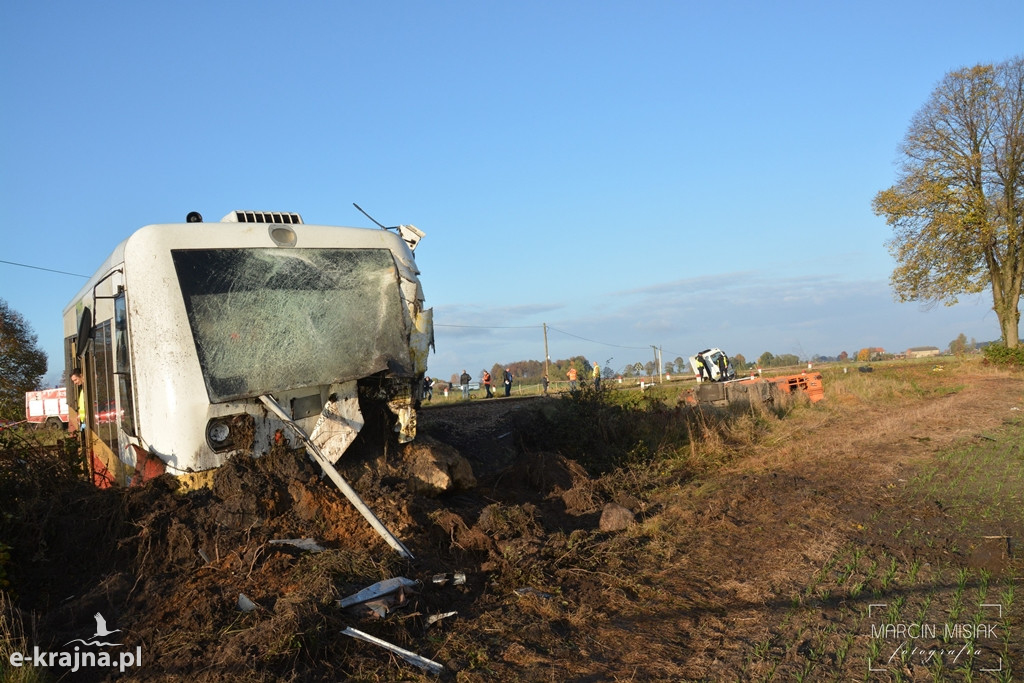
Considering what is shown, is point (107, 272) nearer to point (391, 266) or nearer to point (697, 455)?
point (391, 266)

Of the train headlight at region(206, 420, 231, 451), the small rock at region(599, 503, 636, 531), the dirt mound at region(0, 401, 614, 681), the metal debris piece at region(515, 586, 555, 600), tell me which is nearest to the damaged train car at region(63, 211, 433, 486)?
the train headlight at region(206, 420, 231, 451)

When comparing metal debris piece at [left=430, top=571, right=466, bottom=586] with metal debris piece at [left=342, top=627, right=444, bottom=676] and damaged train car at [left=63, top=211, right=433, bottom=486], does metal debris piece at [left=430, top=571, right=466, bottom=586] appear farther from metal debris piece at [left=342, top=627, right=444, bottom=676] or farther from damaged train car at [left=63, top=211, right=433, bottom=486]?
damaged train car at [left=63, top=211, right=433, bottom=486]

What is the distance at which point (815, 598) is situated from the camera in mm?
5691

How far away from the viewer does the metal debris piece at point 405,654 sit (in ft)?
14.3

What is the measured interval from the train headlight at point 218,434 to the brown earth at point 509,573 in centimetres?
23

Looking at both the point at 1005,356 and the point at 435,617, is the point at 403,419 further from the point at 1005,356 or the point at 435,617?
the point at 1005,356

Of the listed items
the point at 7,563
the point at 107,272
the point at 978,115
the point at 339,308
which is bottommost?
the point at 7,563

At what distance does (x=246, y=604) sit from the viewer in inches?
192

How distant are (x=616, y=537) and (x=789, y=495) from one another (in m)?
2.86

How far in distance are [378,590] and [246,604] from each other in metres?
0.84

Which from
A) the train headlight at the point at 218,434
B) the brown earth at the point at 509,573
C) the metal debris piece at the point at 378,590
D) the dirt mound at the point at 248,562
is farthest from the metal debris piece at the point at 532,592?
Result: the train headlight at the point at 218,434

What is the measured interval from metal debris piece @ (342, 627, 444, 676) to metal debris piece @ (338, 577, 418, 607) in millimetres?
257

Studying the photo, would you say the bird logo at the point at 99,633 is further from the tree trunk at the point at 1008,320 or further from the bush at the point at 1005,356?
the tree trunk at the point at 1008,320

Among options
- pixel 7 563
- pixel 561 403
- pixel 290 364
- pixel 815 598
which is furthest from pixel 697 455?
pixel 7 563
